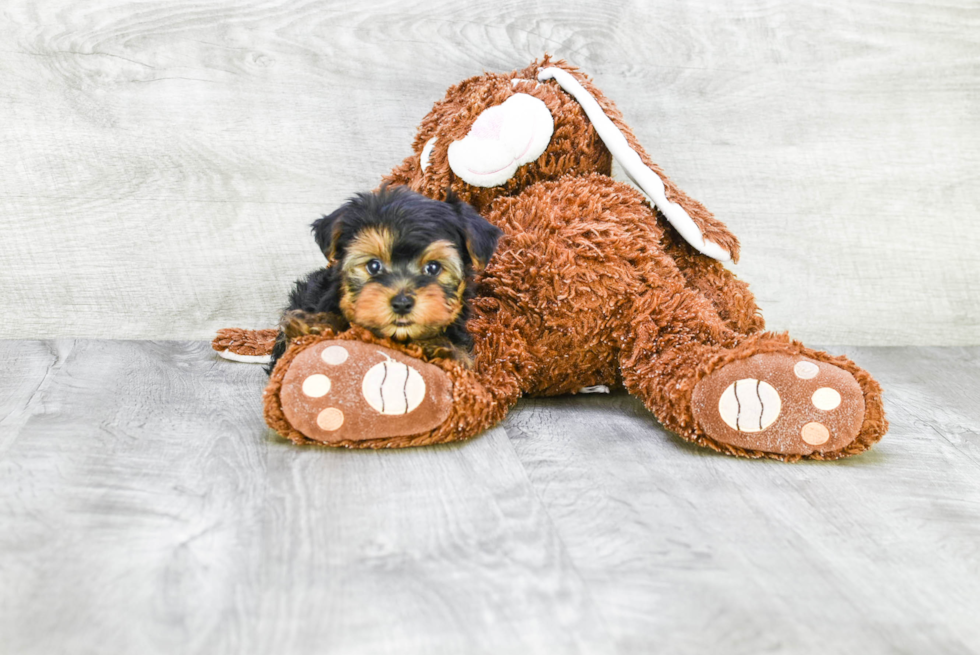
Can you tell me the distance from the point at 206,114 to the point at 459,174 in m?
0.91

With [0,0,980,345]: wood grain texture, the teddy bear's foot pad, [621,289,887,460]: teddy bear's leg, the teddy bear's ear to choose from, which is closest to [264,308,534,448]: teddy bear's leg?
the teddy bear's foot pad

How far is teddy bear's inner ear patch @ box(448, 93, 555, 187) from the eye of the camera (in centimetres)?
196

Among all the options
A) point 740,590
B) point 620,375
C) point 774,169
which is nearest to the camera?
point 740,590

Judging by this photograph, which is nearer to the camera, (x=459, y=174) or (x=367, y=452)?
(x=367, y=452)

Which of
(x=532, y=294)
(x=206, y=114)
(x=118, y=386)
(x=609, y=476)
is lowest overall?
(x=118, y=386)

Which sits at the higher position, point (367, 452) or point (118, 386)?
point (367, 452)

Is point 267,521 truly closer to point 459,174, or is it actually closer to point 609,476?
point 609,476

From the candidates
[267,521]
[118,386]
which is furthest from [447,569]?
[118,386]

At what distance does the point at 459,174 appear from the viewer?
1992 mm

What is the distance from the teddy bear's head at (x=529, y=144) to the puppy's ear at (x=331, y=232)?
37 cm

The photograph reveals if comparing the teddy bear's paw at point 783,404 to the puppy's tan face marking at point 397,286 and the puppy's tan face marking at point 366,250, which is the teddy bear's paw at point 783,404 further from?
the puppy's tan face marking at point 366,250

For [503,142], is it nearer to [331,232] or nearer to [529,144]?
[529,144]

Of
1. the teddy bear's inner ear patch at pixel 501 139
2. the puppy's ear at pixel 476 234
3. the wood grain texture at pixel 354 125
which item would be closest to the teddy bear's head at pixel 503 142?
Answer: the teddy bear's inner ear patch at pixel 501 139

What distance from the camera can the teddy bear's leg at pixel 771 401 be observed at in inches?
63.8
